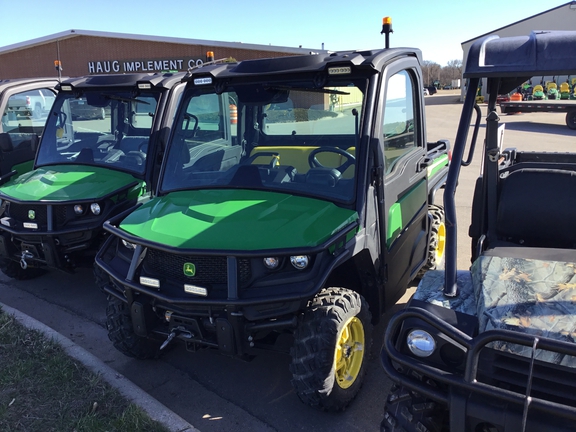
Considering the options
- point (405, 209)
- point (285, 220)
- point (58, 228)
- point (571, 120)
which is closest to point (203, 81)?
point (285, 220)

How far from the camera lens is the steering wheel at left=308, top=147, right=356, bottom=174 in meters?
3.31

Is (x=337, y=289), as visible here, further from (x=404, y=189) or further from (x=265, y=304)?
(x=404, y=189)

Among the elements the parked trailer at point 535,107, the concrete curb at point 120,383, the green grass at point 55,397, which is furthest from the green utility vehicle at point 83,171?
the parked trailer at point 535,107

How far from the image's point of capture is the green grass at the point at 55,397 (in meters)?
2.92

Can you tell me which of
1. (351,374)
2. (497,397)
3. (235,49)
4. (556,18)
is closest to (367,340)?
(351,374)

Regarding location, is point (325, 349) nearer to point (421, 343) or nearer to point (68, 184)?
point (421, 343)

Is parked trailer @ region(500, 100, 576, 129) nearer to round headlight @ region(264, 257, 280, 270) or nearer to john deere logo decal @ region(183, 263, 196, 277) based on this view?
round headlight @ region(264, 257, 280, 270)

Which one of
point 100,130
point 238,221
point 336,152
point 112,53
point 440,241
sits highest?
point 112,53

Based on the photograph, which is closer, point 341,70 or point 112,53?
point 341,70

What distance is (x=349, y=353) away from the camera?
10.4 ft

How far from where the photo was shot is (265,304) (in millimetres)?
2750

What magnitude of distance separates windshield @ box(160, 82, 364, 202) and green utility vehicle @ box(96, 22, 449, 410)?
0.01 metres

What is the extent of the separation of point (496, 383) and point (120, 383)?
2.49 m

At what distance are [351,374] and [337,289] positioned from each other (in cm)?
60
